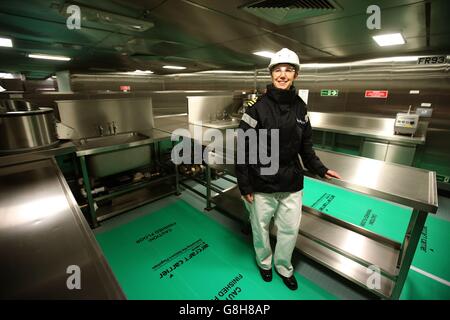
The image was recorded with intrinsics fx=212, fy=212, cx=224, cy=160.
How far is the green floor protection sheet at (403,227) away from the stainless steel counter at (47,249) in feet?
6.58

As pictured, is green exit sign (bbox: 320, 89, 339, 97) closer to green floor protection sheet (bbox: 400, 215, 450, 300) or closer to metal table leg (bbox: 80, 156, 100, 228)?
green floor protection sheet (bbox: 400, 215, 450, 300)

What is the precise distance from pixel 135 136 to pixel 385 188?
2.65 meters

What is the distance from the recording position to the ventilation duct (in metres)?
1.41

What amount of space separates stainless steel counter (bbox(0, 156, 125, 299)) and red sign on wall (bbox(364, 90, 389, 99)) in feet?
13.7

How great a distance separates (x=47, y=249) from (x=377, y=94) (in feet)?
14.1

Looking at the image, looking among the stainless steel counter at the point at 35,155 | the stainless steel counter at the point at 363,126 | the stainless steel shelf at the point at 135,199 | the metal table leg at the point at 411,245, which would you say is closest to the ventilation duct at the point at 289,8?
the metal table leg at the point at 411,245

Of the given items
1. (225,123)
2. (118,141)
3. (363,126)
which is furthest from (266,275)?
(363,126)

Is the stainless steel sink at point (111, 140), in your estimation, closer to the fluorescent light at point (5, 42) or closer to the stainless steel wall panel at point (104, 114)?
the stainless steel wall panel at point (104, 114)

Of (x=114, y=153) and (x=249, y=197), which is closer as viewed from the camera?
(x=249, y=197)

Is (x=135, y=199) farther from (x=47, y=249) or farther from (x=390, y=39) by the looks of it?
(x=390, y=39)

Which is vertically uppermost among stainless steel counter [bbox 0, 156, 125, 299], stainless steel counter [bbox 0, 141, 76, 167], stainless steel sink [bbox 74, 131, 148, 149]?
stainless steel counter [bbox 0, 141, 76, 167]

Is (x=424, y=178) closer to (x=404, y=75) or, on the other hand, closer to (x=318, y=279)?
(x=318, y=279)

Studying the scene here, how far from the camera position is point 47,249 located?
2.25 ft

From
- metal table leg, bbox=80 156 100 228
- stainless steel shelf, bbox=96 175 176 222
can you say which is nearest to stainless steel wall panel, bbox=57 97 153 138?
metal table leg, bbox=80 156 100 228
